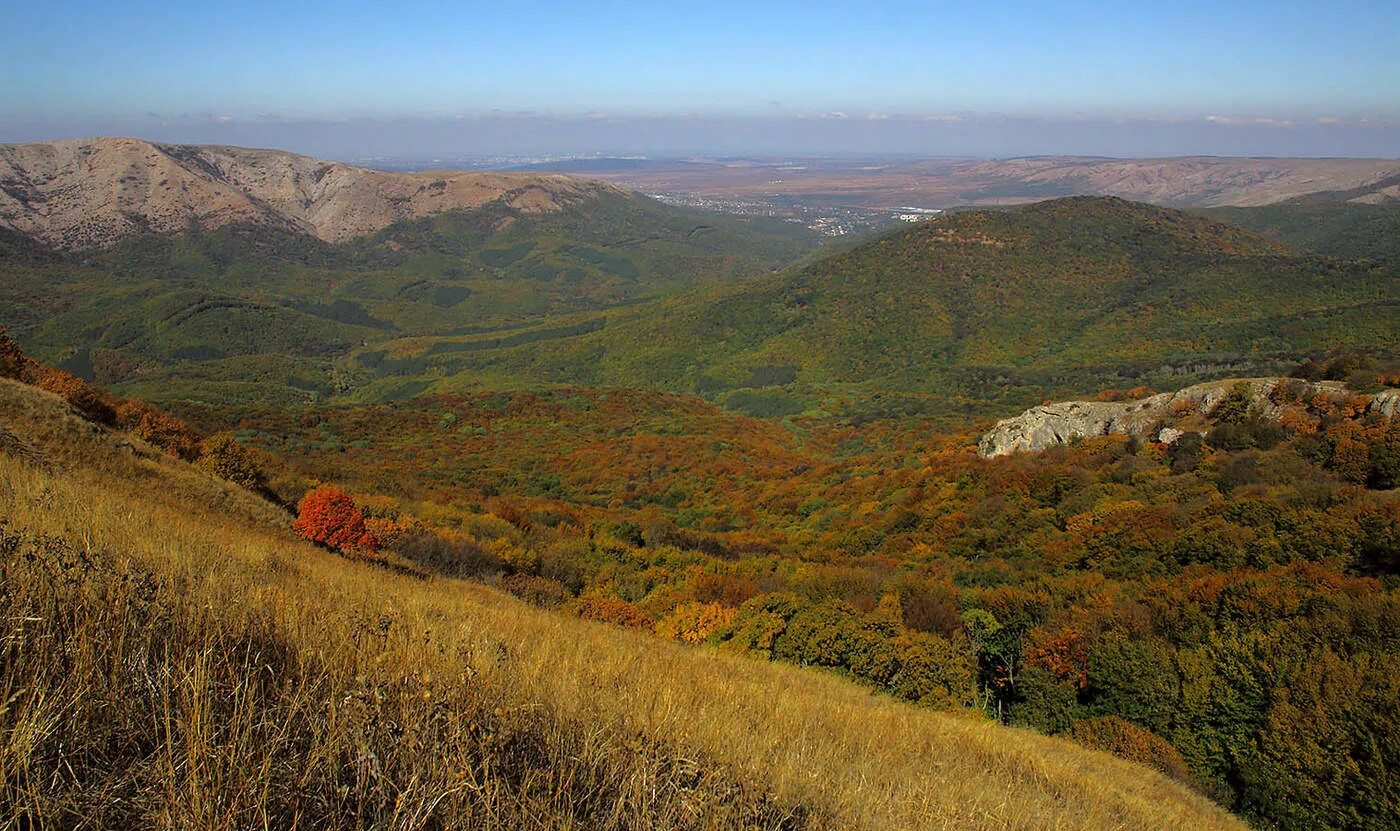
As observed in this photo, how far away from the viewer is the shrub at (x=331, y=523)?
15547 mm

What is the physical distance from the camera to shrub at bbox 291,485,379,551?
A: 51.0 feet

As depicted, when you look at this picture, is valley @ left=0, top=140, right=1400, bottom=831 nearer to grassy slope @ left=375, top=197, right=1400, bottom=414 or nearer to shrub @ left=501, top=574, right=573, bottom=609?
shrub @ left=501, top=574, right=573, bottom=609

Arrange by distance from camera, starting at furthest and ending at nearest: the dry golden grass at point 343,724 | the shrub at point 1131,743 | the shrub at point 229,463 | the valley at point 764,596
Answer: the shrub at point 229,463 < the shrub at point 1131,743 < the valley at point 764,596 < the dry golden grass at point 343,724

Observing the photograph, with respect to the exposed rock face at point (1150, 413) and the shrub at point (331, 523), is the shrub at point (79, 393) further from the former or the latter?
the exposed rock face at point (1150, 413)

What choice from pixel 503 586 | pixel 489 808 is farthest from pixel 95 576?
pixel 503 586

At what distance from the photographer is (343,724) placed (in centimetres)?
257

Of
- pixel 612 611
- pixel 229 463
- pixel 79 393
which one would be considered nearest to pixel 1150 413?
pixel 612 611

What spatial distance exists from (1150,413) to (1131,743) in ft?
110

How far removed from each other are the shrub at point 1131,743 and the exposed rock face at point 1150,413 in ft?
81.8

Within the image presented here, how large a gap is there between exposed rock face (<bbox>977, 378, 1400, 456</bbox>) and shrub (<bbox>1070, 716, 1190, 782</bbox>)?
24.9 meters

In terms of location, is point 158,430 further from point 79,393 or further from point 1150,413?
point 1150,413

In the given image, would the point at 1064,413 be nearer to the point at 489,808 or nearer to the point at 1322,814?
the point at 1322,814

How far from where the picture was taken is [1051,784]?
7.54 m

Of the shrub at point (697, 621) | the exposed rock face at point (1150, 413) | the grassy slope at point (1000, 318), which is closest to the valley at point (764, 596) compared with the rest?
the shrub at point (697, 621)
